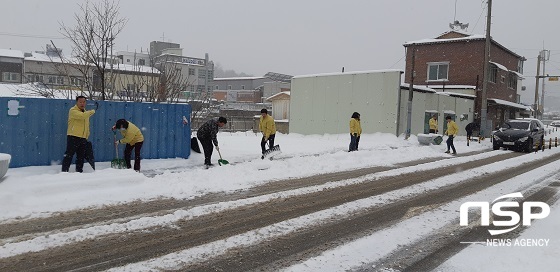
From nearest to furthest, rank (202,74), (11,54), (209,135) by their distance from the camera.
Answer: (209,135)
(11,54)
(202,74)

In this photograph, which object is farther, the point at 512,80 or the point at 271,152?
the point at 512,80

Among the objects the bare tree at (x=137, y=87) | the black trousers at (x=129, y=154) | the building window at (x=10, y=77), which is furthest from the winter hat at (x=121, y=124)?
the building window at (x=10, y=77)

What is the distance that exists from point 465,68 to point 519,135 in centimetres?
1652

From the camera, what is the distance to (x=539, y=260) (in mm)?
4590

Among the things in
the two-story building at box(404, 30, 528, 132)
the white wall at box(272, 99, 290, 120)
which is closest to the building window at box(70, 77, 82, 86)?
the two-story building at box(404, 30, 528, 132)

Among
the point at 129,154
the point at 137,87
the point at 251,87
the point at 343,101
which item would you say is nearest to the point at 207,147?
the point at 129,154

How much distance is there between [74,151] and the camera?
8.74m

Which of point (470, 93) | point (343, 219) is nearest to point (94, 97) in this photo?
point (343, 219)

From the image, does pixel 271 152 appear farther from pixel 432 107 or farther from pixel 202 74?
pixel 202 74

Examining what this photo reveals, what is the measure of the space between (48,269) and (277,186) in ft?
17.2

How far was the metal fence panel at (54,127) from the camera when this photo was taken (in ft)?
28.7

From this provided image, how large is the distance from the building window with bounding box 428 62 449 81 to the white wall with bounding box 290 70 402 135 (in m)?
14.5

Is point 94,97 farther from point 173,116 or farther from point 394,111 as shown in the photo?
point 394,111

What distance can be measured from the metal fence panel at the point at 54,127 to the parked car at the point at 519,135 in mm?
16395
